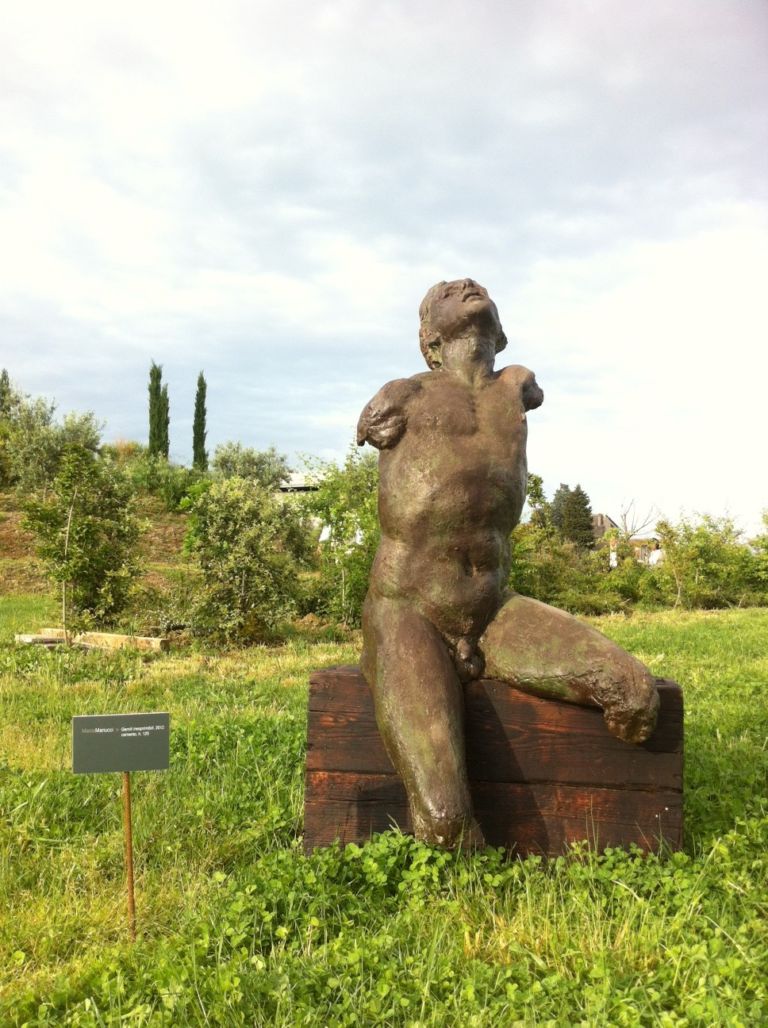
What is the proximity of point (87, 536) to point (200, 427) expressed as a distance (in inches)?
1018

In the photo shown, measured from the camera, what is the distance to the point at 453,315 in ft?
11.0

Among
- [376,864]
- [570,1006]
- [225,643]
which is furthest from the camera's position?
[225,643]

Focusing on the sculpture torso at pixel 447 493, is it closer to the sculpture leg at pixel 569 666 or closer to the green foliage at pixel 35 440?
the sculpture leg at pixel 569 666

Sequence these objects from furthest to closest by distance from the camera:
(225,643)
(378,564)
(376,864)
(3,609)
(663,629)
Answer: (3,609)
(663,629)
(225,643)
(378,564)
(376,864)

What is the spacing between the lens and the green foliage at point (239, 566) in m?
10.4

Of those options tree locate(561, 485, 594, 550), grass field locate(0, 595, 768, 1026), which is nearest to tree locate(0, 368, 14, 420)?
Result: tree locate(561, 485, 594, 550)

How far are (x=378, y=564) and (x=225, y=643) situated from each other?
743cm

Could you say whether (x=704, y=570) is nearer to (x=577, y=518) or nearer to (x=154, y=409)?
(x=577, y=518)

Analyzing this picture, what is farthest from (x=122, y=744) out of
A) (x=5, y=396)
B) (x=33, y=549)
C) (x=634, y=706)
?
(x=5, y=396)

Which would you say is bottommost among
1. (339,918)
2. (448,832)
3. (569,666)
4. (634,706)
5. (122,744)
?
(339,918)

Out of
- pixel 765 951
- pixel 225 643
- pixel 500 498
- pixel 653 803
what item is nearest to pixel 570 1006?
pixel 765 951

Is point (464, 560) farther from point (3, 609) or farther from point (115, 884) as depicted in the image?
point (3, 609)

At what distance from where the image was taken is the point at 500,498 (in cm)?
320

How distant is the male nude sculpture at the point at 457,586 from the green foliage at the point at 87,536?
698 centimetres
